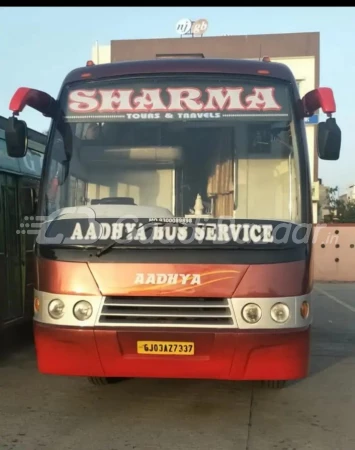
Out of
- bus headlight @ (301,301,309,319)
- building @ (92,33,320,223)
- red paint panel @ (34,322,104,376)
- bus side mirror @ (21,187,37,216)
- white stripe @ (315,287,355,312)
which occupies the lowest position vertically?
white stripe @ (315,287,355,312)

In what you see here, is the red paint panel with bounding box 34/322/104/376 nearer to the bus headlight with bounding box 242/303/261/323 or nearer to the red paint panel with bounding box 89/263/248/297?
the red paint panel with bounding box 89/263/248/297

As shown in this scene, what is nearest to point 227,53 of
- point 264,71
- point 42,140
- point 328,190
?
point 328,190

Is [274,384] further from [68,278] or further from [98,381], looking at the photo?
[68,278]

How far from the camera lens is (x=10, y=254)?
742cm

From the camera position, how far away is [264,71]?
5.52m

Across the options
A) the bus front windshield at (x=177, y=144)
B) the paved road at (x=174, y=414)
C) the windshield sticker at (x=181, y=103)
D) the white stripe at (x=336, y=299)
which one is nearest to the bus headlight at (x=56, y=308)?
the bus front windshield at (x=177, y=144)

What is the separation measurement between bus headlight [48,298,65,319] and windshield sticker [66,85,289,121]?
1.68 m

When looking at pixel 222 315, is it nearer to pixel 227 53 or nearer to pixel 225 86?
pixel 225 86

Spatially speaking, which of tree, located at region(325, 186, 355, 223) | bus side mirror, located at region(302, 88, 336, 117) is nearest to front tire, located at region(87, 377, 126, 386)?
bus side mirror, located at region(302, 88, 336, 117)

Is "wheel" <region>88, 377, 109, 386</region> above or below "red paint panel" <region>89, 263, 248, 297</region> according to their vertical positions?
below

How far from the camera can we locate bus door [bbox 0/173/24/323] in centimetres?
716

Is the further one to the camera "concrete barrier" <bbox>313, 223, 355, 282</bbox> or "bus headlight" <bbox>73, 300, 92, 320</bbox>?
"concrete barrier" <bbox>313, 223, 355, 282</bbox>

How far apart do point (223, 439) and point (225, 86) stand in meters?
3.06

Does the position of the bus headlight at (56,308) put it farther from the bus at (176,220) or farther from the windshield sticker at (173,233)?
the windshield sticker at (173,233)
